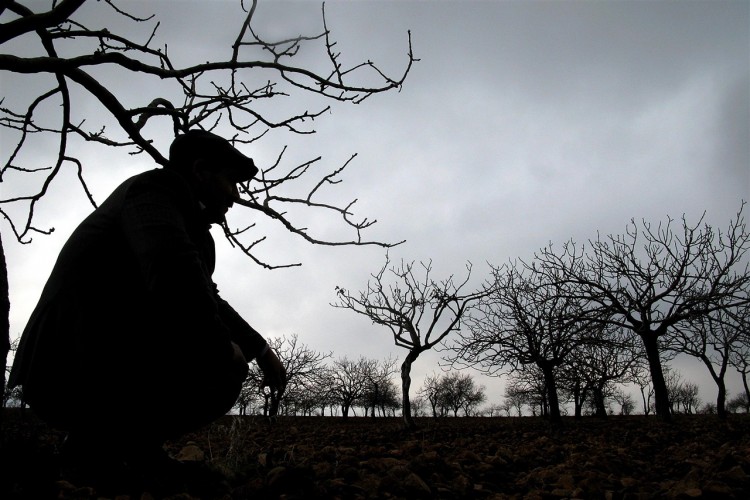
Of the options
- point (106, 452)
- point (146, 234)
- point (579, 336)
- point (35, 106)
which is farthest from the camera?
point (579, 336)

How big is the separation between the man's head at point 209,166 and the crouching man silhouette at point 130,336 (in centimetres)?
24

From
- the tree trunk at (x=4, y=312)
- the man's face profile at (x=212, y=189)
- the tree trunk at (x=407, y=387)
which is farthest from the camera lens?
the tree trunk at (x=407, y=387)

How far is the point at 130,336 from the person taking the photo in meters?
1.73

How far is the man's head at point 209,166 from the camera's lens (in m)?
2.19

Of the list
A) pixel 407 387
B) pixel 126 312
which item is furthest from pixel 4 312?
pixel 407 387

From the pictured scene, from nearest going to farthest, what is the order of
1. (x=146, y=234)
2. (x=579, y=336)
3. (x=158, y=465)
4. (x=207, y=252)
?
(x=146, y=234), (x=158, y=465), (x=207, y=252), (x=579, y=336)

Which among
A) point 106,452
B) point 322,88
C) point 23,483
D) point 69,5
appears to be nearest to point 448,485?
point 106,452

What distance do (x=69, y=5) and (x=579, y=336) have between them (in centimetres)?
1322

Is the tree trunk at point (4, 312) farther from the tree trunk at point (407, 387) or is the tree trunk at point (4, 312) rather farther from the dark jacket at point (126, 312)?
the tree trunk at point (407, 387)

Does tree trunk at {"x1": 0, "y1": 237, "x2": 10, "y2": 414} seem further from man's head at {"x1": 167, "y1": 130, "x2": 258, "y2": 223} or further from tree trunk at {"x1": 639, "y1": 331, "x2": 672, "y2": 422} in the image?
tree trunk at {"x1": 639, "y1": 331, "x2": 672, "y2": 422}

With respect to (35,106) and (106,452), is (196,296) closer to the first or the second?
(106,452)

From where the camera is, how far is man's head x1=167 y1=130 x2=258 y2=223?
2.19 m

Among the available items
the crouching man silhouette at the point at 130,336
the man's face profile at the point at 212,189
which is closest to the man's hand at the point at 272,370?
the crouching man silhouette at the point at 130,336

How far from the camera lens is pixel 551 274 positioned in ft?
45.1
